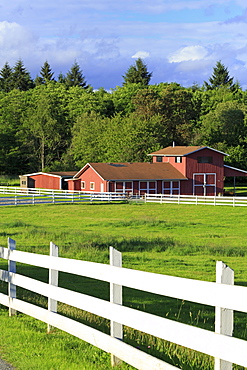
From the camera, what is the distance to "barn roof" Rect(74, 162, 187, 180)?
60.8 metres

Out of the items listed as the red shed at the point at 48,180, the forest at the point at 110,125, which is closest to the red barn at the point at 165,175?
the red shed at the point at 48,180

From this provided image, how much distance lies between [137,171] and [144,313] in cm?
5801

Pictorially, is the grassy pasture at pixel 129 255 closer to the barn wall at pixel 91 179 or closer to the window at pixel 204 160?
the barn wall at pixel 91 179

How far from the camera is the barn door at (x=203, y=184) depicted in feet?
214

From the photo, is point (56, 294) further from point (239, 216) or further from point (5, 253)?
point (239, 216)

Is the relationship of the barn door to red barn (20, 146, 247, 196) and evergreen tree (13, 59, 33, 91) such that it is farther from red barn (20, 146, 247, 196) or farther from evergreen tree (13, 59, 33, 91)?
evergreen tree (13, 59, 33, 91)

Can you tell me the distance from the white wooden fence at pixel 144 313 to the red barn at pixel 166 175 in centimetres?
5306

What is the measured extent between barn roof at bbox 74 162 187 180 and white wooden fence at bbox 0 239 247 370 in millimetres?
52598

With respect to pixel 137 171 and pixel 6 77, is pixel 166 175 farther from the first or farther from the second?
pixel 6 77

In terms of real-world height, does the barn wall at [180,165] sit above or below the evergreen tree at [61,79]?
below

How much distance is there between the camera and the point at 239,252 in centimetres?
2009

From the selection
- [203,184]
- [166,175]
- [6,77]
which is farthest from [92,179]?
[6,77]

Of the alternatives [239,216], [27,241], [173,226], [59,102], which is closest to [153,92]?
[59,102]

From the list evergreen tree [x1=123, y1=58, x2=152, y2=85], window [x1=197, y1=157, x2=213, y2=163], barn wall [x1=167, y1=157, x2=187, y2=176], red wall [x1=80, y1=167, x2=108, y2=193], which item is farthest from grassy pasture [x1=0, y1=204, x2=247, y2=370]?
evergreen tree [x1=123, y1=58, x2=152, y2=85]
